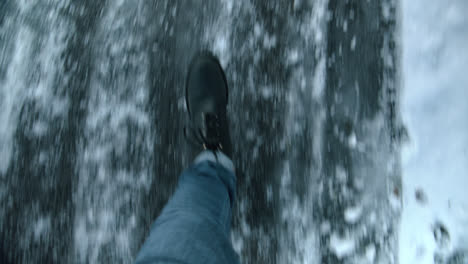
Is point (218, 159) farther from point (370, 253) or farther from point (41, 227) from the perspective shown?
point (41, 227)

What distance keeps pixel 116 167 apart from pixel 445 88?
1.17 meters

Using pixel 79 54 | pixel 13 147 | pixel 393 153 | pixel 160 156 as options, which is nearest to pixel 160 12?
pixel 79 54

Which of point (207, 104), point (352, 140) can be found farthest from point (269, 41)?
point (352, 140)

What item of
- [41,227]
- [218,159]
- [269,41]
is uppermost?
[269,41]

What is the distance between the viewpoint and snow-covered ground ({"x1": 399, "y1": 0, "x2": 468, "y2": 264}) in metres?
0.86

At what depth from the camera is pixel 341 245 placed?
0.98 meters

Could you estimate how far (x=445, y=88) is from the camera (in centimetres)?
90

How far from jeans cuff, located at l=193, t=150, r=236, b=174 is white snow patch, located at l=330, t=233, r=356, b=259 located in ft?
1.38

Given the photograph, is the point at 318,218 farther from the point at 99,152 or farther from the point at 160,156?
the point at 99,152

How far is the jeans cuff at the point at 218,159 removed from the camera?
3.19 ft

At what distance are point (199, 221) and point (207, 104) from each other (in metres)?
0.46

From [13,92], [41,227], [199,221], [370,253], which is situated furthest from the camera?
[13,92]

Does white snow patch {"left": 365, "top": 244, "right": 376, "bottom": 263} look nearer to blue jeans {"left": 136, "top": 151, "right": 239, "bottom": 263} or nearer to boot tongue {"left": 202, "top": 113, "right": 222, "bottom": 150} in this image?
blue jeans {"left": 136, "top": 151, "right": 239, "bottom": 263}

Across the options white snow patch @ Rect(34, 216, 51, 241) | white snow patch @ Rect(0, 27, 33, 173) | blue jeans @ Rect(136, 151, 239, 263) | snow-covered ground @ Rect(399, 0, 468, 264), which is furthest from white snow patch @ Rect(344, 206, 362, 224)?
white snow patch @ Rect(0, 27, 33, 173)
